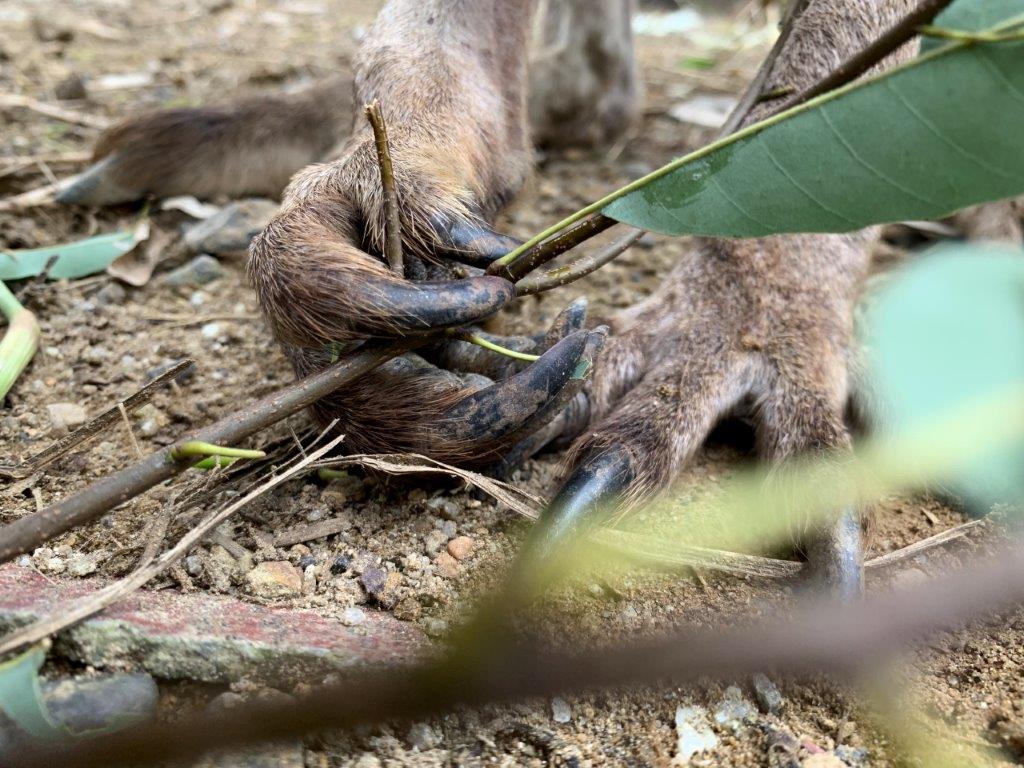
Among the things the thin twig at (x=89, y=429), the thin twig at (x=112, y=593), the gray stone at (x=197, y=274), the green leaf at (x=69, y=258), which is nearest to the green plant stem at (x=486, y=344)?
the thin twig at (x=112, y=593)

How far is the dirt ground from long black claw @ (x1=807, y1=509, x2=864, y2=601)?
7cm

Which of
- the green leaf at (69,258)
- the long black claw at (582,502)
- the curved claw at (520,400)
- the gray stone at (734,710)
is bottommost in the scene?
the gray stone at (734,710)

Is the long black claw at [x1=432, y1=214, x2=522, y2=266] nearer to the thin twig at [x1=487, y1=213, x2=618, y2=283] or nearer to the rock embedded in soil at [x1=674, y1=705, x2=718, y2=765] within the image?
the thin twig at [x1=487, y1=213, x2=618, y2=283]

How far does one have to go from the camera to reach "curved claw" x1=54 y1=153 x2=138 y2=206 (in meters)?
2.96

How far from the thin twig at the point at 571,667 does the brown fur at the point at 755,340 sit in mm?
403

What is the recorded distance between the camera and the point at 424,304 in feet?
4.96

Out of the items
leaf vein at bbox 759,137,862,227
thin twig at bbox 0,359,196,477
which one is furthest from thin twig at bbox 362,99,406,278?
leaf vein at bbox 759,137,862,227

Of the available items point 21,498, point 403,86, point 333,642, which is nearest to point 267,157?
point 403,86

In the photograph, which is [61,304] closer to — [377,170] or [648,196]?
[377,170]

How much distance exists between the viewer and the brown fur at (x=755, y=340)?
6.16ft

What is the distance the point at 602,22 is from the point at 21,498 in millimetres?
2514

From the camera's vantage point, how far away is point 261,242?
178 cm

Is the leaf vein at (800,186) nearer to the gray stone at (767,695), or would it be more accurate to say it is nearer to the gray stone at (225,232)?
the gray stone at (767,695)

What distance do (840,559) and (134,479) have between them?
1194 mm
